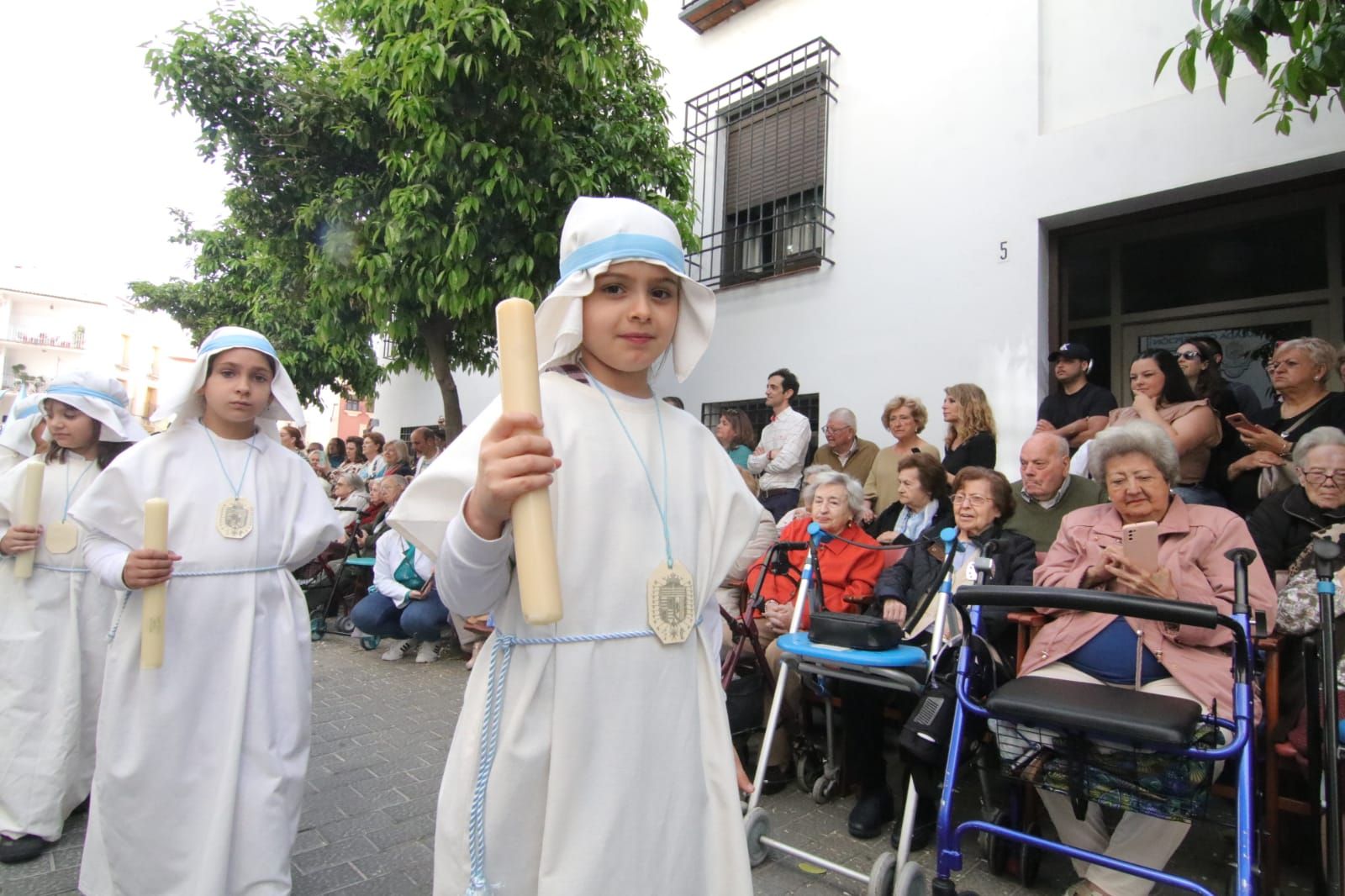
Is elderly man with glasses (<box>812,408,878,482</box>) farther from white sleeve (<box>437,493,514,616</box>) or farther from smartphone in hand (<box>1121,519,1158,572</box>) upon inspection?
white sleeve (<box>437,493,514,616</box>)

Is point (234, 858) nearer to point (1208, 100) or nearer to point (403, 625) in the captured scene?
point (403, 625)

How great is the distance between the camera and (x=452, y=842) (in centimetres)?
145

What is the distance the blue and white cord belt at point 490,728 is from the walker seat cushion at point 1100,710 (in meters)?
1.63

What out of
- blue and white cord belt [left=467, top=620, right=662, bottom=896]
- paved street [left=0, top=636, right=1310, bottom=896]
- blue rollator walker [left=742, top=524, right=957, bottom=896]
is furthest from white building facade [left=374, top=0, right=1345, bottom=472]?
blue and white cord belt [left=467, top=620, right=662, bottom=896]

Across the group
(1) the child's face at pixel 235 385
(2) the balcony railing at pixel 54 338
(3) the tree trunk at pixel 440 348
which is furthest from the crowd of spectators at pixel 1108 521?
(2) the balcony railing at pixel 54 338

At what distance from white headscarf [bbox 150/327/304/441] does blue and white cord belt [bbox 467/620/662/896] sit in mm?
1760

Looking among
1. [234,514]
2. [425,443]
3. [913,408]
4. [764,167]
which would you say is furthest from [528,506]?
[425,443]

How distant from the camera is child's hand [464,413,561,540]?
1.17 m

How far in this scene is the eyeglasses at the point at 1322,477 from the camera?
341 cm

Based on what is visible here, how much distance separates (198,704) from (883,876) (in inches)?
94.5

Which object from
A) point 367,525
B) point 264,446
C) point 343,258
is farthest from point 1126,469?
point 367,525

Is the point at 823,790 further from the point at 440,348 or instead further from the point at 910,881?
the point at 440,348

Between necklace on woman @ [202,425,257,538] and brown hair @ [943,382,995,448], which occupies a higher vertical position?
brown hair @ [943,382,995,448]

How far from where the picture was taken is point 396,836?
3.51m
